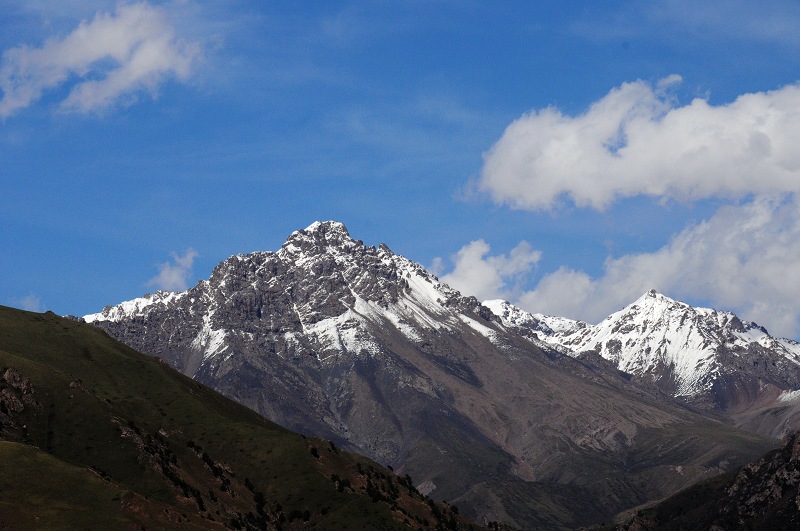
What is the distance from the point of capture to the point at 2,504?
198125 millimetres

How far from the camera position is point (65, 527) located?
197250mm

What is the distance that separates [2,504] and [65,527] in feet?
38.1
